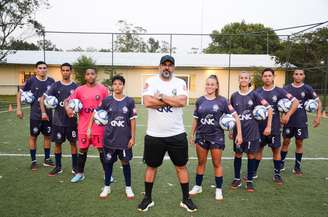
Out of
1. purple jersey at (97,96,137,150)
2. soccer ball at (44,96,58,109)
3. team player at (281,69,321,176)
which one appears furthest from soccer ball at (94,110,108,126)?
team player at (281,69,321,176)

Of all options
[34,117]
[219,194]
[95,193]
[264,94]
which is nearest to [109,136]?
[95,193]

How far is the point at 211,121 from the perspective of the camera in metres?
4.88

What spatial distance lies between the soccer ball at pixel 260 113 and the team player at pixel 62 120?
3.13 m

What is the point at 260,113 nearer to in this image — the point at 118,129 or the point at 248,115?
the point at 248,115

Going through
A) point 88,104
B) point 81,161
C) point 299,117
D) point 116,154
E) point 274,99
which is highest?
point 274,99

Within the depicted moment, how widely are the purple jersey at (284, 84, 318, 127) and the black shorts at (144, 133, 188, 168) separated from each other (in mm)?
2911

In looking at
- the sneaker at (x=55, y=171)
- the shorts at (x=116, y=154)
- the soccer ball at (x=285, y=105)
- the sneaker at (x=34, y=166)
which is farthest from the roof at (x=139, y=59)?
the shorts at (x=116, y=154)

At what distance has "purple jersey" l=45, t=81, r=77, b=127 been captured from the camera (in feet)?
19.3

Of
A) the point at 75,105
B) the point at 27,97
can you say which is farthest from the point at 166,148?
the point at 27,97

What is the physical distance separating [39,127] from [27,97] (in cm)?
63

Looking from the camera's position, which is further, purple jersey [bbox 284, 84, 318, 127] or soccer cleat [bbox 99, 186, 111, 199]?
purple jersey [bbox 284, 84, 318, 127]

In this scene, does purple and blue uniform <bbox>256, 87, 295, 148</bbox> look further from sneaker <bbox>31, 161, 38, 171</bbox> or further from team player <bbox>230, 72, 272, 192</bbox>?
sneaker <bbox>31, 161, 38, 171</bbox>

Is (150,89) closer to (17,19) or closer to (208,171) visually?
(208,171)

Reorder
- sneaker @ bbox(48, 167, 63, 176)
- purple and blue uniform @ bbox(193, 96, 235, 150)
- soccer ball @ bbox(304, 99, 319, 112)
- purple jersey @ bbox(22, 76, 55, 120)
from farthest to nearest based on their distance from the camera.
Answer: purple jersey @ bbox(22, 76, 55, 120)
soccer ball @ bbox(304, 99, 319, 112)
sneaker @ bbox(48, 167, 63, 176)
purple and blue uniform @ bbox(193, 96, 235, 150)
